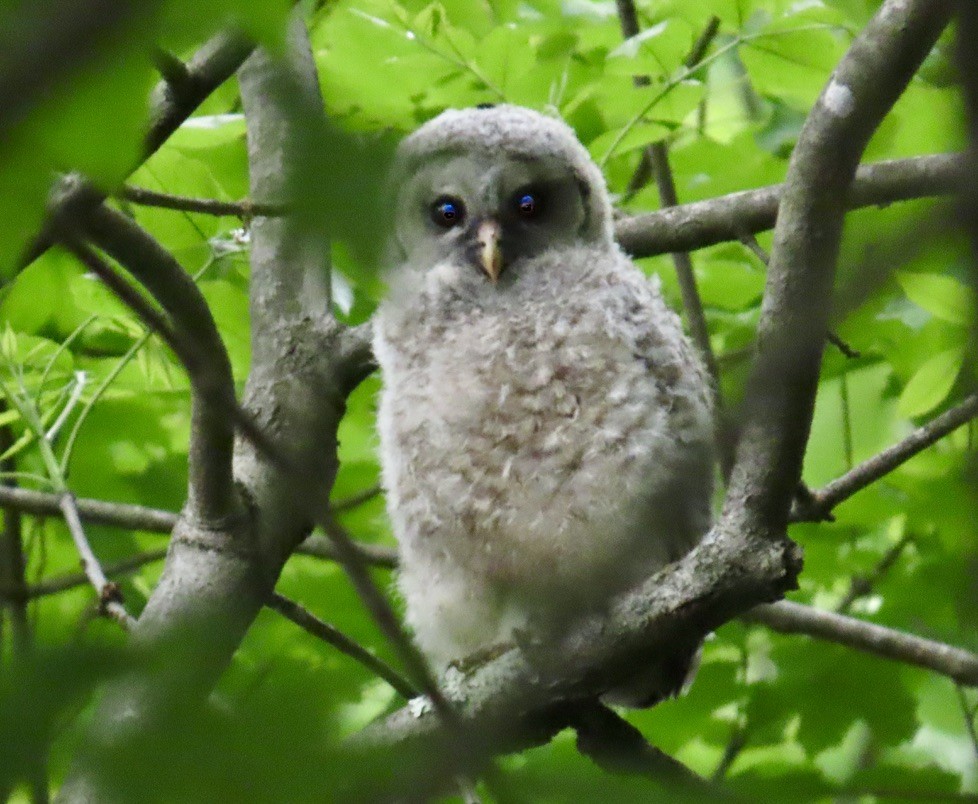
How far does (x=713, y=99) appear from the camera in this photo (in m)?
4.28

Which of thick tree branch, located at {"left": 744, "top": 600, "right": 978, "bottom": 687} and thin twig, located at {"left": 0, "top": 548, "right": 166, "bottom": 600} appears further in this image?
thin twig, located at {"left": 0, "top": 548, "right": 166, "bottom": 600}

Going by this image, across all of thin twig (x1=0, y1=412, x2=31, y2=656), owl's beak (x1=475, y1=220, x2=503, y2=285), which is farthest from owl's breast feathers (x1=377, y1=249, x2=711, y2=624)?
thin twig (x1=0, y1=412, x2=31, y2=656)

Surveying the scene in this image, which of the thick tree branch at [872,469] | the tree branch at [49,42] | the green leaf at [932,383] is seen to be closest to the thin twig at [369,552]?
the thick tree branch at [872,469]

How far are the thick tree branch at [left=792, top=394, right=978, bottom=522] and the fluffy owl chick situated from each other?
22cm

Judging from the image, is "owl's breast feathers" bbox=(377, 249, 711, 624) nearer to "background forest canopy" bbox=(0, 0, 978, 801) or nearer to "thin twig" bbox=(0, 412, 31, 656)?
"background forest canopy" bbox=(0, 0, 978, 801)

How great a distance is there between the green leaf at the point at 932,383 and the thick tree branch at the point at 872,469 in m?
0.20

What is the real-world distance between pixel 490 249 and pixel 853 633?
1200 millimetres

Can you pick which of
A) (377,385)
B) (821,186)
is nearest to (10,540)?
(377,385)

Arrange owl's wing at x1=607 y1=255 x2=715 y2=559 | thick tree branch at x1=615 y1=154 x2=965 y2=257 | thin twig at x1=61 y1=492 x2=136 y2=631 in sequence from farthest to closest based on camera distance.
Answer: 1. thick tree branch at x1=615 y1=154 x2=965 y2=257
2. owl's wing at x1=607 y1=255 x2=715 y2=559
3. thin twig at x1=61 y1=492 x2=136 y2=631

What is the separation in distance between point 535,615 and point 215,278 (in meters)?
1.17

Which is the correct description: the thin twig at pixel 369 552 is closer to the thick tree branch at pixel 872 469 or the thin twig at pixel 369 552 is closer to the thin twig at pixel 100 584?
the thin twig at pixel 100 584


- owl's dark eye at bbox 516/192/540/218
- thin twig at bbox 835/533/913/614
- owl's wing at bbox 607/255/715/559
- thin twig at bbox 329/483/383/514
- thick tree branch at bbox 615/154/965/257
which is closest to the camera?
owl's wing at bbox 607/255/715/559

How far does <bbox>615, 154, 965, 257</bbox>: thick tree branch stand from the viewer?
262 centimetres

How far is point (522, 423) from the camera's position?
2582 mm
